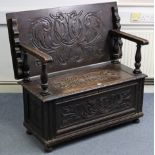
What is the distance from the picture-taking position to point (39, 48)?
110 inches

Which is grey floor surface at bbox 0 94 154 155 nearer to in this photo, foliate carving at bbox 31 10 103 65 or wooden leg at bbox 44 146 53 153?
wooden leg at bbox 44 146 53 153

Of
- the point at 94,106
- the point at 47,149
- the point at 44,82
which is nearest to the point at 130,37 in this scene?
the point at 94,106

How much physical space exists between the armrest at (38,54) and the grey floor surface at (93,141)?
0.72 meters

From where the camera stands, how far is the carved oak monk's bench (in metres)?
2.66

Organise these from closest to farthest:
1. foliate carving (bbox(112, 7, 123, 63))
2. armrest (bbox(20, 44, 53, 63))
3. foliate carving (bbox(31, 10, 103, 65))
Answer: armrest (bbox(20, 44, 53, 63)) → foliate carving (bbox(31, 10, 103, 65)) → foliate carving (bbox(112, 7, 123, 63))

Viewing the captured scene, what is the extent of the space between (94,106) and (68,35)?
24.1 inches

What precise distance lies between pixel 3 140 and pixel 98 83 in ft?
2.84

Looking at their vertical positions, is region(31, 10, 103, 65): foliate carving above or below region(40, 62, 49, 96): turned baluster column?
above

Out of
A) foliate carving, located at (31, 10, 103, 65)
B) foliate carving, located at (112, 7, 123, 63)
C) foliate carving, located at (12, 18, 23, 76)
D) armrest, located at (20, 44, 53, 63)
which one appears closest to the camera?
armrest, located at (20, 44, 53, 63)

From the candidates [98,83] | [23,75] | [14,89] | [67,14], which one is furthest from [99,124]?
[14,89]

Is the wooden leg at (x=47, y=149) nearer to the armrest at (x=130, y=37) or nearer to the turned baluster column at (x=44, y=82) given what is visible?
the turned baluster column at (x=44, y=82)

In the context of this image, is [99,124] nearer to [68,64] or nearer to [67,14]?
[68,64]

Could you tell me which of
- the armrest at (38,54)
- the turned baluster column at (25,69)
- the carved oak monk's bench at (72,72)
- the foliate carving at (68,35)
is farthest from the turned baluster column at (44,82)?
the foliate carving at (68,35)

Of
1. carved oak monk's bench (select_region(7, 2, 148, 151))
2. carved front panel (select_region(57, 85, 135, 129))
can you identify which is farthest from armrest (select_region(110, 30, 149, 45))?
carved front panel (select_region(57, 85, 135, 129))
